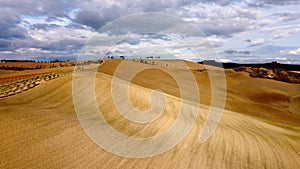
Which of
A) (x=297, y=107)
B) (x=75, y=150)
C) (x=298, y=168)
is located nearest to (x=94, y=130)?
(x=75, y=150)

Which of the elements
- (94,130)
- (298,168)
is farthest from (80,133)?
(298,168)

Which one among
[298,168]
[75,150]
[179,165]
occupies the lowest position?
[298,168]

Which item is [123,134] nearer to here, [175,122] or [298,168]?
[175,122]

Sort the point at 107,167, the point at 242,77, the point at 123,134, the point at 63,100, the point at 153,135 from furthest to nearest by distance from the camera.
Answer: the point at 242,77 < the point at 63,100 < the point at 153,135 < the point at 123,134 < the point at 107,167

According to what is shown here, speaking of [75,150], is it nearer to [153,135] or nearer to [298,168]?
[153,135]

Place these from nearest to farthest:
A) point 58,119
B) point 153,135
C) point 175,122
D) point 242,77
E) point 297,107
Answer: point 58,119 < point 153,135 < point 175,122 < point 297,107 < point 242,77

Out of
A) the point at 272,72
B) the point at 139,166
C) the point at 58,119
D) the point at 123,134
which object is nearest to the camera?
the point at 139,166

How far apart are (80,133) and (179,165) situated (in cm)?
202

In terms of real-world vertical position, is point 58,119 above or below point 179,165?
above

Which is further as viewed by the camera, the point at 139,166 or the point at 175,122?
the point at 175,122

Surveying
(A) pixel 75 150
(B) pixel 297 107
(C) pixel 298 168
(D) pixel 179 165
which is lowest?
(B) pixel 297 107

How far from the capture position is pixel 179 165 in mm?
5754

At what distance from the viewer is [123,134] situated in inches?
269

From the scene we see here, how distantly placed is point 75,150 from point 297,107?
1288 inches
